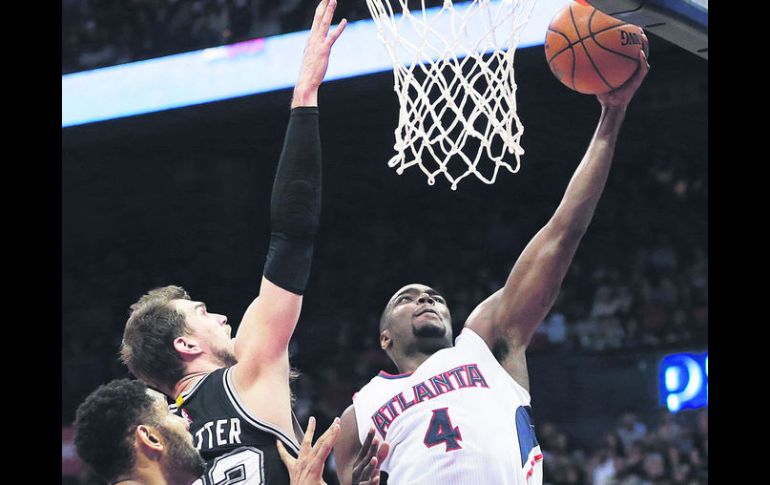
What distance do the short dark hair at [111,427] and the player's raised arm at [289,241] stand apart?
21.7 inches

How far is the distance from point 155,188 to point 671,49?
5965mm

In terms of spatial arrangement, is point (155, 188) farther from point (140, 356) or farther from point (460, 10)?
point (140, 356)

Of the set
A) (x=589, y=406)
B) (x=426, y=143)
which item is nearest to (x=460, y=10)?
(x=589, y=406)

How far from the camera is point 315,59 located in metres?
3.23

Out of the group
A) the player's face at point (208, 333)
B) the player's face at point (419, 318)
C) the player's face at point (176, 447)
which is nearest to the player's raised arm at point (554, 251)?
the player's face at point (419, 318)

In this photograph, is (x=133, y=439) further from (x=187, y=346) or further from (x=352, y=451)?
(x=352, y=451)

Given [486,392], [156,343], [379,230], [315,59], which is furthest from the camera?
[379,230]

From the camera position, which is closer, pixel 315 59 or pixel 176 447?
pixel 176 447

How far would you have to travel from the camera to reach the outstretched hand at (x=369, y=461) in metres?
3.49

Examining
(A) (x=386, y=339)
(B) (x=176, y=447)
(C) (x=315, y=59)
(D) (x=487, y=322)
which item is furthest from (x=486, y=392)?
(B) (x=176, y=447)

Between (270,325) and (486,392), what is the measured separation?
119cm

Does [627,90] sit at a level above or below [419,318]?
above

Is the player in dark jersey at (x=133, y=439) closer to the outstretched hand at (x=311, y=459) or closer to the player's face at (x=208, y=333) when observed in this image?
the outstretched hand at (x=311, y=459)

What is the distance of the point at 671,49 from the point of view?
9703 millimetres
